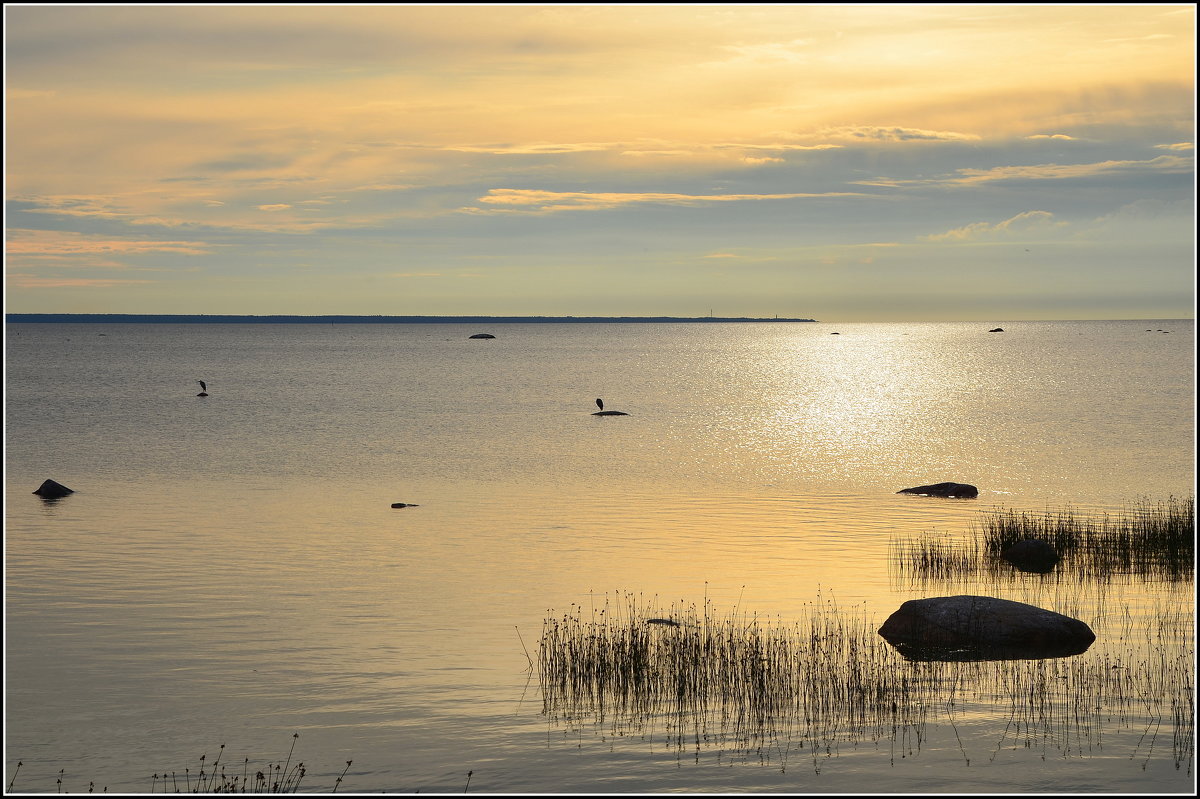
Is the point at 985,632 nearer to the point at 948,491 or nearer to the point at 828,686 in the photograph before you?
the point at 828,686

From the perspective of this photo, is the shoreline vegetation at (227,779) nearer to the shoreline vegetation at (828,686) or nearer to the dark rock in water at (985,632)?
the shoreline vegetation at (828,686)

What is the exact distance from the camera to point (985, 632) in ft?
64.9

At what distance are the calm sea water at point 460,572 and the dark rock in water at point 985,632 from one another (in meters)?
0.70

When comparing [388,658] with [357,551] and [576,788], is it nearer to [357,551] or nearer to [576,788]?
[576,788]

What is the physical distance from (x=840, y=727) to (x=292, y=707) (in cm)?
798

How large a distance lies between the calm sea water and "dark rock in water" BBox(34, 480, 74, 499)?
104 centimetres

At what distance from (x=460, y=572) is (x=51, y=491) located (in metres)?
20.7

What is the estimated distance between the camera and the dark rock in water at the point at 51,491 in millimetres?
40906

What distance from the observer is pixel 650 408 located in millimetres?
92562

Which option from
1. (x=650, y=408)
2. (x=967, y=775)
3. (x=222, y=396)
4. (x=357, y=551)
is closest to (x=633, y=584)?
(x=357, y=551)

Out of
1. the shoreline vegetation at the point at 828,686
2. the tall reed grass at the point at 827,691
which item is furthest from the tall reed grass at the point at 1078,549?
the tall reed grass at the point at 827,691

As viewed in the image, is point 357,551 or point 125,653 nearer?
point 125,653

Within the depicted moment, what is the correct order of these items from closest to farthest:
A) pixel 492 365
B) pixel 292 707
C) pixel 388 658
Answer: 1. pixel 292 707
2. pixel 388 658
3. pixel 492 365

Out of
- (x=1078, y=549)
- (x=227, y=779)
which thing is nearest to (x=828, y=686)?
(x=227, y=779)
